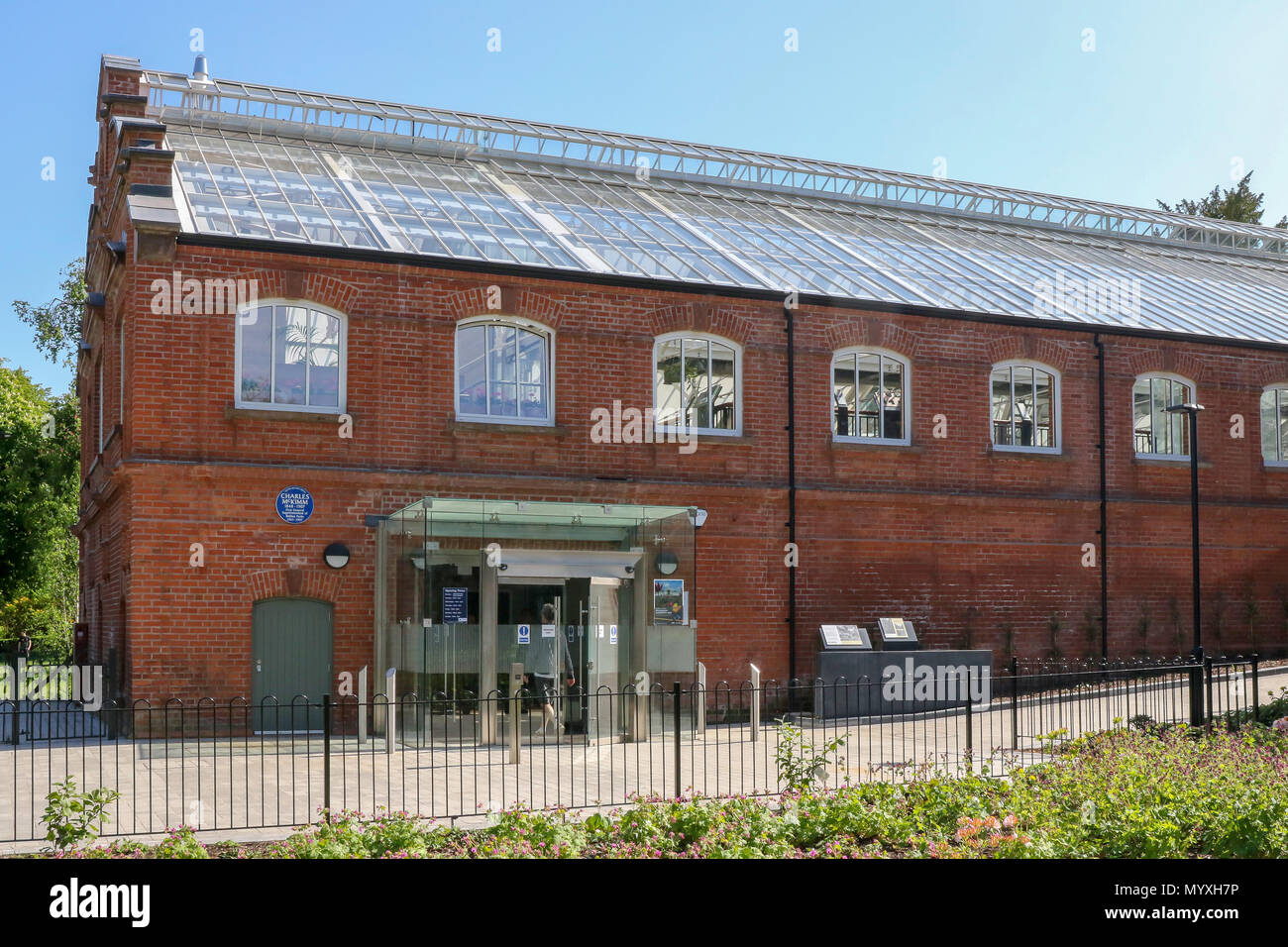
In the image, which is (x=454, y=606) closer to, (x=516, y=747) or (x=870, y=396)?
(x=516, y=747)

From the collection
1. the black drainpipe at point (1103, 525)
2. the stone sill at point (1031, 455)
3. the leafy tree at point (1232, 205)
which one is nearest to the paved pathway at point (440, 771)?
the black drainpipe at point (1103, 525)

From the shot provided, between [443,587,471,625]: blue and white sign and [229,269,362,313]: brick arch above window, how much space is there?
4611 millimetres

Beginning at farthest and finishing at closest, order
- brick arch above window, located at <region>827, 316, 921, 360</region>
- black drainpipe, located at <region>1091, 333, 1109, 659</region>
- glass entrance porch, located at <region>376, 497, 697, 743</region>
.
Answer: black drainpipe, located at <region>1091, 333, 1109, 659</region>
brick arch above window, located at <region>827, 316, 921, 360</region>
glass entrance porch, located at <region>376, 497, 697, 743</region>

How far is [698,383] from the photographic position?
69.3 feet

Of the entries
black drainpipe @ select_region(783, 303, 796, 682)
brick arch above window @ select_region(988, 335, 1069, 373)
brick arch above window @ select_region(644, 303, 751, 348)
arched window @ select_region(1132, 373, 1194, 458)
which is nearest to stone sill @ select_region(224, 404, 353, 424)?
brick arch above window @ select_region(644, 303, 751, 348)

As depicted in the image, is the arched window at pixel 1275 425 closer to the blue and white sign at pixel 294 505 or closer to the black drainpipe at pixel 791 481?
the black drainpipe at pixel 791 481

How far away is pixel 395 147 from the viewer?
89.3ft

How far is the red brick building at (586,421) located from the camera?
58.5ft

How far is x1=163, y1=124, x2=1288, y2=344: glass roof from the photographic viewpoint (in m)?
20.8

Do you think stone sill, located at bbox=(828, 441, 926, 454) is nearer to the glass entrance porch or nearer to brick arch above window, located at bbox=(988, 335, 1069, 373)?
brick arch above window, located at bbox=(988, 335, 1069, 373)

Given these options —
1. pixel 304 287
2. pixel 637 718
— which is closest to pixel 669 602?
pixel 637 718
